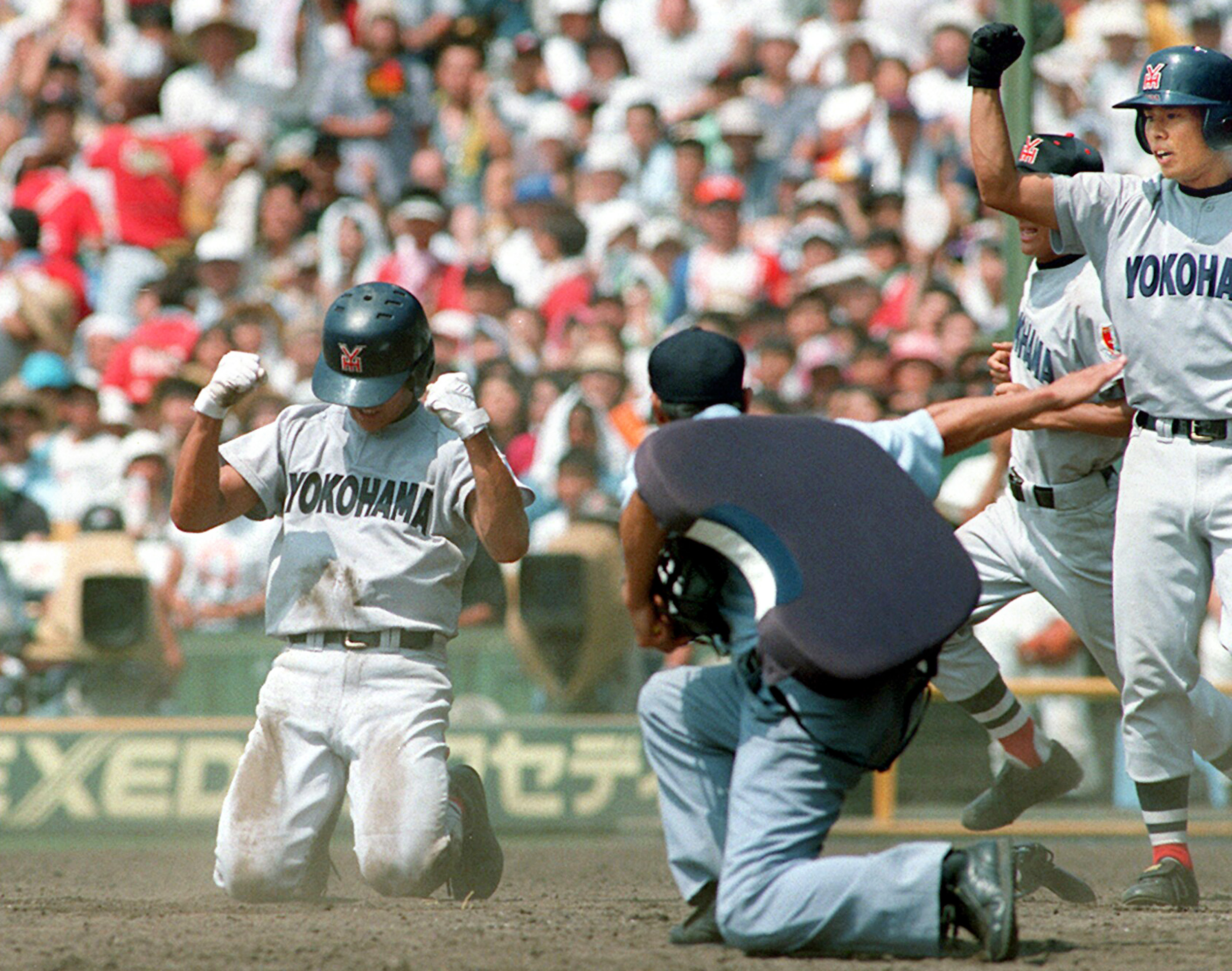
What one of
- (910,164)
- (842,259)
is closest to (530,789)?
(842,259)

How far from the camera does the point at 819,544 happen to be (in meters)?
4.04

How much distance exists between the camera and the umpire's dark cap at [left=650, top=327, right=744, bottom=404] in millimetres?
4293

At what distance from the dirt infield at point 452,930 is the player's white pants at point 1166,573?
562 millimetres

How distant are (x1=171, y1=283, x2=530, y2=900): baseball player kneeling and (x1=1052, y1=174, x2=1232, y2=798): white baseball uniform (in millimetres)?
1846

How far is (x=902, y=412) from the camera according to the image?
29.7 feet

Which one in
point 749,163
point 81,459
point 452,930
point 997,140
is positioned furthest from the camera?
point 749,163

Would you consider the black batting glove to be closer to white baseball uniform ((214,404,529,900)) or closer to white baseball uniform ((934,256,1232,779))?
white baseball uniform ((934,256,1232,779))

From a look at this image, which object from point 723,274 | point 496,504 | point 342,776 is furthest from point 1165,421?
point 723,274

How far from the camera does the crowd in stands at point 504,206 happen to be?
9.97 metres

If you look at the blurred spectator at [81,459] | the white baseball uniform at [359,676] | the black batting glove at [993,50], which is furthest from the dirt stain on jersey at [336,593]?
the blurred spectator at [81,459]

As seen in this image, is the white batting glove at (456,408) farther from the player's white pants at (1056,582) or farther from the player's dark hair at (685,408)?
the player's white pants at (1056,582)

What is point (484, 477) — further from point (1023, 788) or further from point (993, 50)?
point (1023, 788)

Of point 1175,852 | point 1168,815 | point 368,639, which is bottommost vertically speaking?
point 1175,852

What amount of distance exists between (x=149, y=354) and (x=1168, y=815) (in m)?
7.72
